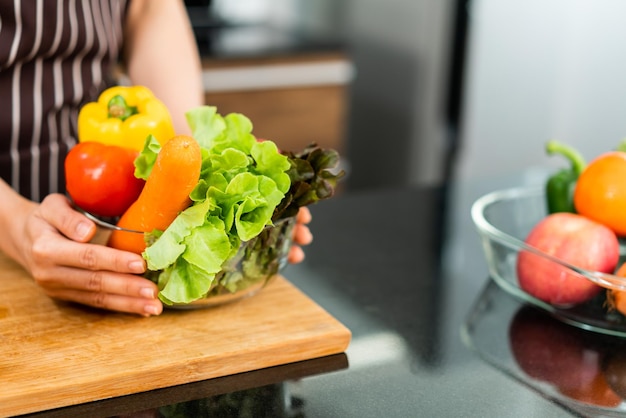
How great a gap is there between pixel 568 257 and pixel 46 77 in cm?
81

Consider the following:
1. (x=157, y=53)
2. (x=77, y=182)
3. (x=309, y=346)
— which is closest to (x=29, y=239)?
(x=77, y=182)

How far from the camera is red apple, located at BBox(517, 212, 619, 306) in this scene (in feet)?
3.13

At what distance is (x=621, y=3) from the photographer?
2.49 m

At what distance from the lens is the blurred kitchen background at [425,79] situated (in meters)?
2.58

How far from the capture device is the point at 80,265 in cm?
89

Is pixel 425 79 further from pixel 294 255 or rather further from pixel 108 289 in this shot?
pixel 108 289

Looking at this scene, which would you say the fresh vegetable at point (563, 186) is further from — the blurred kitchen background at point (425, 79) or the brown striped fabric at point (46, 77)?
the blurred kitchen background at point (425, 79)

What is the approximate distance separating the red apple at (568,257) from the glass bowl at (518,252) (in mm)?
12

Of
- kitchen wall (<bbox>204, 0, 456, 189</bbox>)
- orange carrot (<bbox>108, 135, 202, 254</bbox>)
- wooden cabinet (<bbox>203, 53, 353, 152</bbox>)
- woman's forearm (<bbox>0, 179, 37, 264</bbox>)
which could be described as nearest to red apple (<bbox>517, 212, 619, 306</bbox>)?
orange carrot (<bbox>108, 135, 202, 254</bbox>)

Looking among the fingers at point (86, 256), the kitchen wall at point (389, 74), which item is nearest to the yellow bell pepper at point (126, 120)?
the fingers at point (86, 256)

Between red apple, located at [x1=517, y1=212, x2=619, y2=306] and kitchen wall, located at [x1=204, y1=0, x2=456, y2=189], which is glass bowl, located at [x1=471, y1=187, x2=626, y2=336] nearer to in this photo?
red apple, located at [x1=517, y1=212, x2=619, y2=306]

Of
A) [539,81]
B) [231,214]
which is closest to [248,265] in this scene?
[231,214]

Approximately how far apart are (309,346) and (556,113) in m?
2.09

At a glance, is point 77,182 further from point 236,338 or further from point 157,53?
point 157,53
